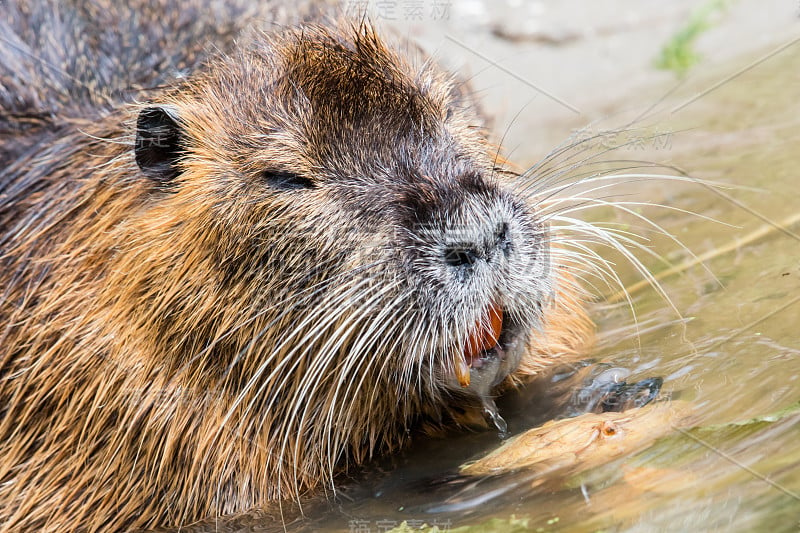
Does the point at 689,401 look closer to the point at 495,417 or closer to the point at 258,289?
the point at 495,417

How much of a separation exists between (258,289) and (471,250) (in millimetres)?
618

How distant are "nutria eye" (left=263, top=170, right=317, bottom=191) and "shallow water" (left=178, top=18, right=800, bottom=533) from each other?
0.84 m

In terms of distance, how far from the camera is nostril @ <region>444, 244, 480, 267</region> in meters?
2.42

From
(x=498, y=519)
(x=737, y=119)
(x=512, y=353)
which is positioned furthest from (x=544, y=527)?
(x=737, y=119)

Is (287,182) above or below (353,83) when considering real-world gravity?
below

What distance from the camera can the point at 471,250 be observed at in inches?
95.7

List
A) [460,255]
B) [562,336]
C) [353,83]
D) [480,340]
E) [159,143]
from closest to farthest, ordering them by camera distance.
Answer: [460,255], [480,340], [353,83], [159,143], [562,336]

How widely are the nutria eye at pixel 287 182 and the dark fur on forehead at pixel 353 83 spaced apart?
174 millimetres

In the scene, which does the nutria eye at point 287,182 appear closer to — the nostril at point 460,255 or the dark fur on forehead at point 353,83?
the dark fur on forehead at point 353,83

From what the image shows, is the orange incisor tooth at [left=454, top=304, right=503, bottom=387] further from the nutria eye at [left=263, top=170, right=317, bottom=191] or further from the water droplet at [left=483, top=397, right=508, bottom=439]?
the nutria eye at [left=263, top=170, right=317, bottom=191]

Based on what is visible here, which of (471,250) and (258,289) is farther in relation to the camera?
(258,289)

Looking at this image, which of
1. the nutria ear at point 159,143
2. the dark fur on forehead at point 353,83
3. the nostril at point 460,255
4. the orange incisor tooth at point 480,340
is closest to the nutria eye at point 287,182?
the dark fur on forehead at point 353,83

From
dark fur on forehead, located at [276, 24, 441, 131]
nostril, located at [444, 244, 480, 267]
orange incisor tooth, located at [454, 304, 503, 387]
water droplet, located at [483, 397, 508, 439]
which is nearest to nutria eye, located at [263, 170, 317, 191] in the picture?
dark fur on forehead, located at [276, 24, 441, 131]

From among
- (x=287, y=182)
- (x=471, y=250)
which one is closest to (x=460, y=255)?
(x=471, y=250)
